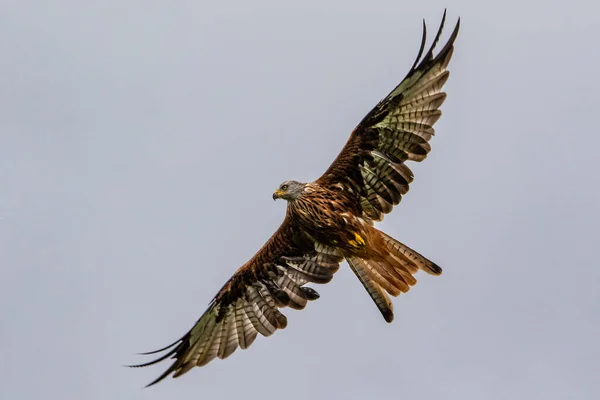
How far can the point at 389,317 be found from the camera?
711 inches

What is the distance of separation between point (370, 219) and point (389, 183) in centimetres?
66

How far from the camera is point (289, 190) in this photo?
1806 cm

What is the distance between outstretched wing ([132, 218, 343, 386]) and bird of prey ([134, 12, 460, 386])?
2 cm

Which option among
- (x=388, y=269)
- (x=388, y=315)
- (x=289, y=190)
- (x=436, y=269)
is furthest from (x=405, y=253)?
(x=289, y=190)

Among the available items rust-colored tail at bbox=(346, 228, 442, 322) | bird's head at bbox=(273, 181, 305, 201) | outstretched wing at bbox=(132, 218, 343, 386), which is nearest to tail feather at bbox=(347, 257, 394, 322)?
rust-colored tail at bbox=(346, 228, 442, 322)

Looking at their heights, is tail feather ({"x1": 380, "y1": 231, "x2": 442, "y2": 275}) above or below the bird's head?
below

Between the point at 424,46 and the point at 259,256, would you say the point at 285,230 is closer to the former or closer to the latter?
the point at 259,256

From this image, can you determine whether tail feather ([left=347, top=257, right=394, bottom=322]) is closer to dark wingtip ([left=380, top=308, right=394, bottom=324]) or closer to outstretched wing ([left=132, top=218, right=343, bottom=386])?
dark wingtip ([left=380, top=308, right=394, bottom=324])

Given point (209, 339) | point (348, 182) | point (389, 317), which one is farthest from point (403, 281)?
point (209, 339)

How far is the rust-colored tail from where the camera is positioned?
17.8 metres

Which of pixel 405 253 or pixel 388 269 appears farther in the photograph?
pixel 388 269

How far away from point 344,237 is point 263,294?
1.82 metres

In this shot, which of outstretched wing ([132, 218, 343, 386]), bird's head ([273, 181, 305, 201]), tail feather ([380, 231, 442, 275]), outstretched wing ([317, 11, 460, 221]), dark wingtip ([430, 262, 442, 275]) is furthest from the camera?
outstretched wing ([132, 218, 343, 386])

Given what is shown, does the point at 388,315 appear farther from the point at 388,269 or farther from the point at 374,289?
the point at 388,269
